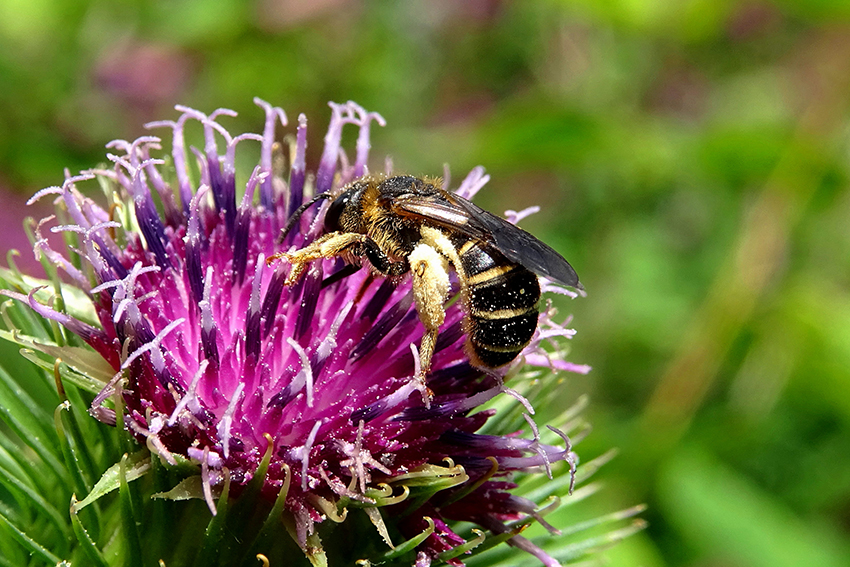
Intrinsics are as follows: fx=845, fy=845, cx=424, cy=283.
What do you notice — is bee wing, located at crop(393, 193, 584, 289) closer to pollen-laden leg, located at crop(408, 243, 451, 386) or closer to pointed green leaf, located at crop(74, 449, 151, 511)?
pollen-laden leg, located at crop(408, 243, 451, 386)

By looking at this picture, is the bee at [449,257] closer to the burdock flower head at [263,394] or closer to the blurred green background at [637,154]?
the burdock flower head at [263,394]

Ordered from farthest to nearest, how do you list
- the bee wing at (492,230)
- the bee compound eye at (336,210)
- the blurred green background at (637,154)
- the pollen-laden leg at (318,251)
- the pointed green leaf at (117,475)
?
the blurred green background at (637,154)
the bee compound eye at (336,210)
the pollen-laden leg at (318,251)
the bee wing at (492,230)
the pointed green leaf at (117,475)

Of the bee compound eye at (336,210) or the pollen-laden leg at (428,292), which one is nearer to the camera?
the pollen-laden leg at (428,292)

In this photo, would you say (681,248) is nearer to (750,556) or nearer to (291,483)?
(750,556)

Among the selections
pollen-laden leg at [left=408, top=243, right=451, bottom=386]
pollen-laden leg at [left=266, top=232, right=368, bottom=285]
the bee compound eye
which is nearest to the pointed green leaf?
pollen-laden leg at [left=266, top=232, right=368, bottom=285]

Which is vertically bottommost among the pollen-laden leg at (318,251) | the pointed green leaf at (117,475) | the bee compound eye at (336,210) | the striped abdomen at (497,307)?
the pointed green leaf at (117,475)

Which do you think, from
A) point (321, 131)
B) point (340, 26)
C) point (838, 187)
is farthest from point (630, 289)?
point (340, 26)

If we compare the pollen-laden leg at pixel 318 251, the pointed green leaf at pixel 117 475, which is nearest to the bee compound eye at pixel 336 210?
the pollen-laden leg at pixel 318 251
